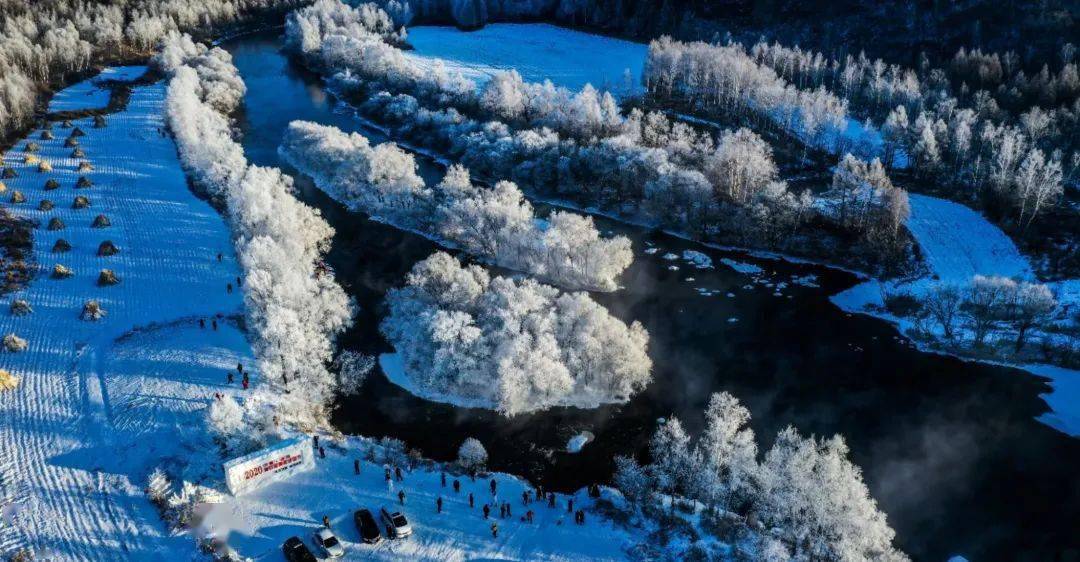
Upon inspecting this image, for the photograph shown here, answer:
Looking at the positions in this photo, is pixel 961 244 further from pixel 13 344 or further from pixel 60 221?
pixel 60 221

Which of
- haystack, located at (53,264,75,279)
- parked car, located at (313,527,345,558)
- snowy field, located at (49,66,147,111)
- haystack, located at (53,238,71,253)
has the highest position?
snowy field, located at (49,66,147,111)

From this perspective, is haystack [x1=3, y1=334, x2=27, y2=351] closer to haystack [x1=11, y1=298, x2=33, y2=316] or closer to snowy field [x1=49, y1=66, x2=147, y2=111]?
haystack [x1=11, y1=298, x2=33, y2=316]

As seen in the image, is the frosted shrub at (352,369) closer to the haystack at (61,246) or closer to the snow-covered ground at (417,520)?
the snow-covered ground at (417,520)

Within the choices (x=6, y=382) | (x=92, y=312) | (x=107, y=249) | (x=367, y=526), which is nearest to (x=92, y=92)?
(x=107, y=249)

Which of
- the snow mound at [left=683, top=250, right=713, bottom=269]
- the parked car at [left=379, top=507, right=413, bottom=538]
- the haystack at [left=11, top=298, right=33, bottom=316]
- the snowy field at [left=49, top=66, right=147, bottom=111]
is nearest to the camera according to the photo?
the parked car at [left=379, top=507, right=413, bottom=538]

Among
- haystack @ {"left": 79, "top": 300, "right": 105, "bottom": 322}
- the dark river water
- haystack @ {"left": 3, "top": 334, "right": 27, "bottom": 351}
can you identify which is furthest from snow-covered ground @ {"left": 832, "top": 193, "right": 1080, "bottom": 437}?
haystack @ {"left": 3, "top": 334, "right": 27, "bottom": 351}

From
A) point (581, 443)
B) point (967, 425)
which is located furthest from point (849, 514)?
point (967, 425)

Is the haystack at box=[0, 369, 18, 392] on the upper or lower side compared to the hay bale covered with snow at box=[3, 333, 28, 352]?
lower
